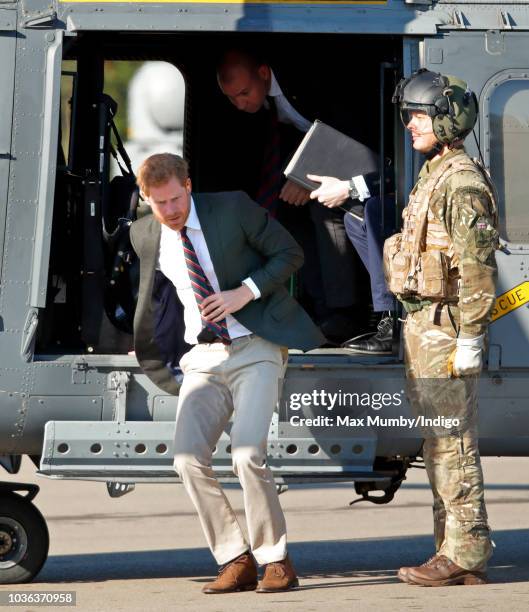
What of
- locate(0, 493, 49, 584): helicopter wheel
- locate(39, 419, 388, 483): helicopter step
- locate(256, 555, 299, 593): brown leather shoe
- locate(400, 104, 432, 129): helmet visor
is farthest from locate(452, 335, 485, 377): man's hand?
locate(0, 493, 49, 584): helicopter wheel

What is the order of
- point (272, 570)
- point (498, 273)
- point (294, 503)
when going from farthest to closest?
point (294, 503), point (498, 273), point (272, 570)

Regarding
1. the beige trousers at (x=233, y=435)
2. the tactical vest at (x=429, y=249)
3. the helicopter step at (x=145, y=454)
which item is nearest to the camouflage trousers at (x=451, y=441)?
the tactical vest at (x=429, y=249)

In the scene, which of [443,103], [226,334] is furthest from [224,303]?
[443,103]

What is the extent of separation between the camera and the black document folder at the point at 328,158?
7.39 m

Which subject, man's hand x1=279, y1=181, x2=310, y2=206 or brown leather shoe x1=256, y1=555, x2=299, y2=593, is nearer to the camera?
brown leather shoe x1=256, y1=555, x2=299, y2=593

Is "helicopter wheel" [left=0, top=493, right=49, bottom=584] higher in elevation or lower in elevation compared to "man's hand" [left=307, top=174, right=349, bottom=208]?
lower

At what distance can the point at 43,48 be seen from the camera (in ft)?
22.7

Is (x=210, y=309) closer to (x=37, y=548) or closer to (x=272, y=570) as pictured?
(x=272, y=570)

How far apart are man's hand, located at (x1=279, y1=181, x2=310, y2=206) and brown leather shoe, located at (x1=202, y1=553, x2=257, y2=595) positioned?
2085mm

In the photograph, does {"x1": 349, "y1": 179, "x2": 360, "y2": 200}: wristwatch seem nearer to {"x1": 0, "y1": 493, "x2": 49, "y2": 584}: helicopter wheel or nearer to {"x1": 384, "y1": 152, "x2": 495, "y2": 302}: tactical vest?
{"x1": 384, "y1": 152, "x2": 495, "y2": 302}: tactical vest

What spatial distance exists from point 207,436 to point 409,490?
18.9ft

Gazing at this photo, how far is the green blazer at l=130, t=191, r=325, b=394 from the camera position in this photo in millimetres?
6520

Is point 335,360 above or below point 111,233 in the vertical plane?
below

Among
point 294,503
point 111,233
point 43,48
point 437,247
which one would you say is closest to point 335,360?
point 437,247
